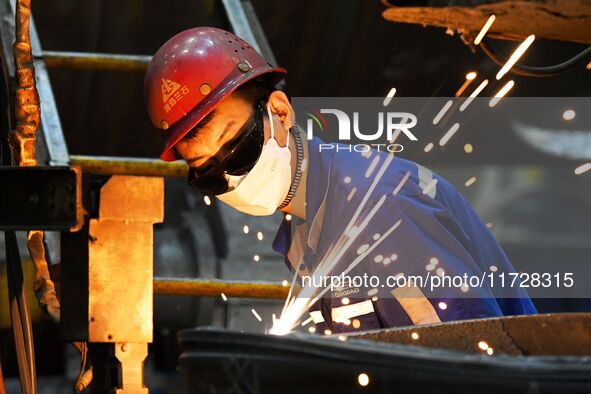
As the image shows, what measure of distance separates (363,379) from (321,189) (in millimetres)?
1622

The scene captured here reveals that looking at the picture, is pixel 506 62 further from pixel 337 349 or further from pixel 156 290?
pixel 337 349

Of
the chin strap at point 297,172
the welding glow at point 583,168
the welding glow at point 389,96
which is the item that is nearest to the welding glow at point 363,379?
the chin strap at point 297,172

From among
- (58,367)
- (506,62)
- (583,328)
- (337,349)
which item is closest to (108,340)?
(337,349)

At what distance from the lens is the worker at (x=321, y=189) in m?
3.12

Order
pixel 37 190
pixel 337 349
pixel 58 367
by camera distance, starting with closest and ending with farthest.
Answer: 1. pixel 337 349
2. pixel 37 190
3. pixel 58 367

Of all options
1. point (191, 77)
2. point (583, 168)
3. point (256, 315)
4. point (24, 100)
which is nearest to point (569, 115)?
point (583, 168)

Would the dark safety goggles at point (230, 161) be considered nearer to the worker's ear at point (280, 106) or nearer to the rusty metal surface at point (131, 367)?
the worker's ear at point (280, 106)

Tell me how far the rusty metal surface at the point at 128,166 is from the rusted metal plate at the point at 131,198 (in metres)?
1.61

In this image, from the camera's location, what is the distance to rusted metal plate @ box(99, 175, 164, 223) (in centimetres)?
229

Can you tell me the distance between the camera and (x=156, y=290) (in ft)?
12.5

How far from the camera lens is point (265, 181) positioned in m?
3.27

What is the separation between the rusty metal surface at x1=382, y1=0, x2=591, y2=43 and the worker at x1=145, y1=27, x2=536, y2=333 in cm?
57

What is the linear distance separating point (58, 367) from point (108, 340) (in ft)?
10.8

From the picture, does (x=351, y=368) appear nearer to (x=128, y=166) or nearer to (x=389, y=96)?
(x=128, y=166)
